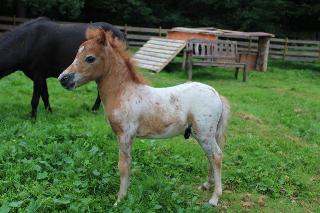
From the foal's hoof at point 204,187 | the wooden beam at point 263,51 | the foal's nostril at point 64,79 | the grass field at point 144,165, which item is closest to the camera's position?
the foal's nostril at point 64,79

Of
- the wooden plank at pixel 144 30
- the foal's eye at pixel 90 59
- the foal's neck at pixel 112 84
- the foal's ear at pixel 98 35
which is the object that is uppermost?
the foal's ear at pixel 98 35

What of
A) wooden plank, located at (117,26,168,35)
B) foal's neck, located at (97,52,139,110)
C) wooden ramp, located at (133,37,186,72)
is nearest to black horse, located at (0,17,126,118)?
foal's neck, located at (97,52,139,110)

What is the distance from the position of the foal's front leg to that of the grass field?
12 cm

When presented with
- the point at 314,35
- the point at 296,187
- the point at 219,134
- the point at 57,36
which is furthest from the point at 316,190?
the point at 314,35

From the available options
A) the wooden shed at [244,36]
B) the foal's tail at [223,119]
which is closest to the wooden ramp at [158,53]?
the wooden shed at [244,36]

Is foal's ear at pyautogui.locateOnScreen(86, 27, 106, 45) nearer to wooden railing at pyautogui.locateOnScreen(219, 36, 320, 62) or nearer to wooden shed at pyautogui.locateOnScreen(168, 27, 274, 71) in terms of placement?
wooden shed at pyautogui.locateOnScreen(168, 27, 274, 71)

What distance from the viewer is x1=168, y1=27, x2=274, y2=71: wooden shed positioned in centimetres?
1563

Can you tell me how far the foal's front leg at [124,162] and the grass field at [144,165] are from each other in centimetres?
12

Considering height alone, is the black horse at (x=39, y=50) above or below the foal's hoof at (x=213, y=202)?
above

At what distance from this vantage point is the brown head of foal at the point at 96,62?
4176mm

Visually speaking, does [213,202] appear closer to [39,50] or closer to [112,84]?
[112,84]

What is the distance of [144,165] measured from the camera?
559cm

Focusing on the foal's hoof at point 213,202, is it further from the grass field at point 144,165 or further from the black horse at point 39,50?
the black horse at point 39,50

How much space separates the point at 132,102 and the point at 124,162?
2.05 ft
